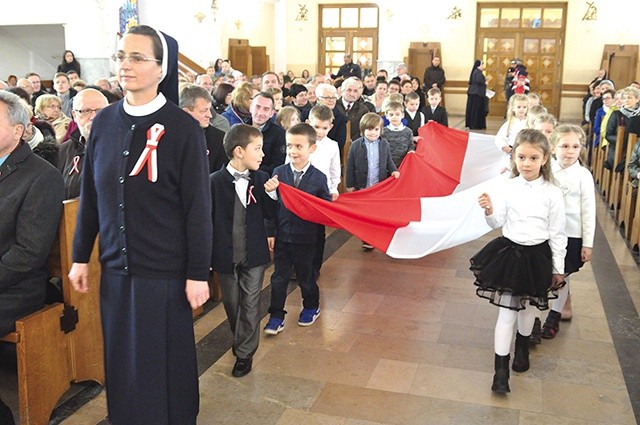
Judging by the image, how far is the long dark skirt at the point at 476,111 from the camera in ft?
60.1

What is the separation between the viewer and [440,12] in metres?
20.9

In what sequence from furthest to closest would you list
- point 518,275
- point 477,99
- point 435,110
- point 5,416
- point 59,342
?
point 477,99, point 435,110, point 518,275, point 59,342, point 5,416

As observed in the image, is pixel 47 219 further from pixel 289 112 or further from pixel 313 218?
pixel 289 112

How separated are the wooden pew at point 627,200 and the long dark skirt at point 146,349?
5.79 meters

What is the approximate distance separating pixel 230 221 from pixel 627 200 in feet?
16.8

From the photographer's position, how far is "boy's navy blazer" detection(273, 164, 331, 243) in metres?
4.77

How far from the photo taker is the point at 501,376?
387 cm

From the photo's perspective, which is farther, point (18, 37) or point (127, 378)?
point (18, 37)

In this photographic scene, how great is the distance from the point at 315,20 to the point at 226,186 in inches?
761

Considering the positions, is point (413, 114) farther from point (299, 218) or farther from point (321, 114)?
point (299, 218)

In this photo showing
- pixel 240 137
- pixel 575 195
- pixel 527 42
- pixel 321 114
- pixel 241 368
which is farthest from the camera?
pixel 527 42

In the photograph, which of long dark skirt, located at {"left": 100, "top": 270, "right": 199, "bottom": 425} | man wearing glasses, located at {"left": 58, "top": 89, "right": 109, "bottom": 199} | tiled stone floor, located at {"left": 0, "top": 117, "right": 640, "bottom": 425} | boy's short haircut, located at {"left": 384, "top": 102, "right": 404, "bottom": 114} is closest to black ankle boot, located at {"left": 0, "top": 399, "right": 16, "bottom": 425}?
tiled stone floor, located at {"left": 0, "top": 117, "right": 640, "bottom": 425}

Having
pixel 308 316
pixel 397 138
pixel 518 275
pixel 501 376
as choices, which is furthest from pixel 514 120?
pixel 501 376

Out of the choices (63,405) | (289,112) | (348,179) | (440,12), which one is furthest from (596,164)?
(440,12)
